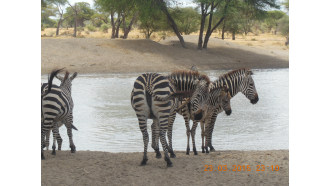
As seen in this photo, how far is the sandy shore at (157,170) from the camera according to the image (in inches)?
199

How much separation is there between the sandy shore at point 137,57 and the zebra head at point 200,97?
1785 cm

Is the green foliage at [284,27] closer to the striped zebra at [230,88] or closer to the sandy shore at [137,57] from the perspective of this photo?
the sandy shore at [137,57]

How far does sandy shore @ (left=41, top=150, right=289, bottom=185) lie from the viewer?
5051 mm

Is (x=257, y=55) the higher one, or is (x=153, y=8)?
(x=153, y=8)

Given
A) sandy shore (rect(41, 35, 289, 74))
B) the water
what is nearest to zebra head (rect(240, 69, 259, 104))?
the water

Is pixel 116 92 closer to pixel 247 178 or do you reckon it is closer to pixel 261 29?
pixel 247 178

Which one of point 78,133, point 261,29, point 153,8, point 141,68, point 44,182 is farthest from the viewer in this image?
point 261,29

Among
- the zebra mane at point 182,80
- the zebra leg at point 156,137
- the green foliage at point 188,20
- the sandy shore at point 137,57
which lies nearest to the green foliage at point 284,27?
the green foliage at point 188,20

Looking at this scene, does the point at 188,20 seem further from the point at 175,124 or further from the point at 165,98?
the point at 165,98

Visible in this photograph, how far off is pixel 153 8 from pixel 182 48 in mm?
3423

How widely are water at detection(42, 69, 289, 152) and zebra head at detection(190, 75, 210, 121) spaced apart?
196cm

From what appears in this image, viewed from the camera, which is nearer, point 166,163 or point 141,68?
point 166,163

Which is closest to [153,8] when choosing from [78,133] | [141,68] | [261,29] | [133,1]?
[133,1]

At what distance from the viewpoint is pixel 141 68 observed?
24.4 meters
